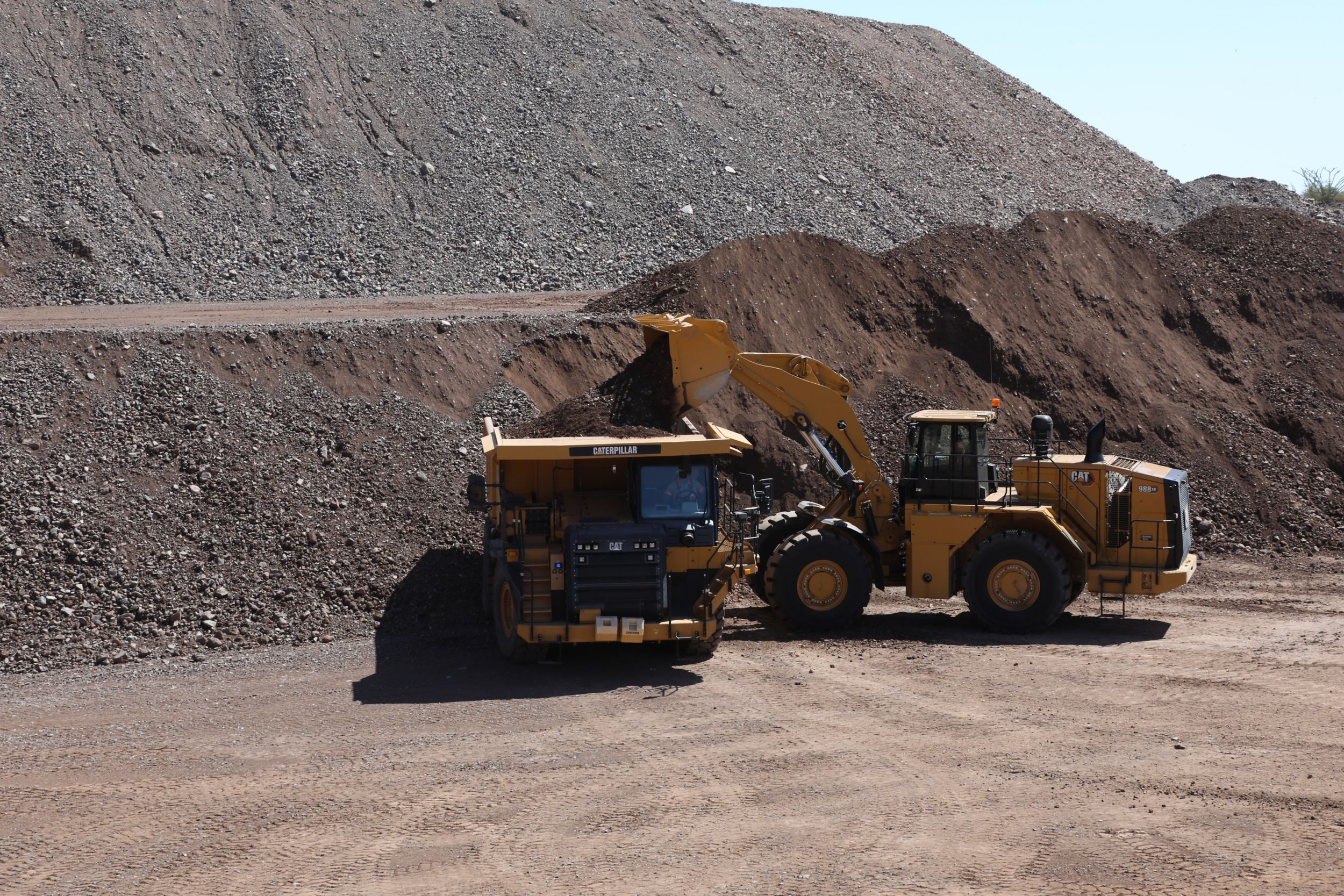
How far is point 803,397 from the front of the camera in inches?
629

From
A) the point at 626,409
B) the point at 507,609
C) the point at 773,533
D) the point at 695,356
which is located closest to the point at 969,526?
the point at 773,533

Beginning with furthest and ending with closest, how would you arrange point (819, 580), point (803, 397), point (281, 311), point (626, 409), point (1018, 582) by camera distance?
point (281, 311)
point (803, 397)
point (819, 580)
point (1018, 582)
point (626, 409)

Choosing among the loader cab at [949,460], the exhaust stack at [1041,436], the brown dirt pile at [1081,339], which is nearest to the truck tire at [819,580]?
the loader cab at [949,460]

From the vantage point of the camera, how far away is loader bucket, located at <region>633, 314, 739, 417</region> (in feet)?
50.8

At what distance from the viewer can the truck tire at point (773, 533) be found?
16188 millimetres

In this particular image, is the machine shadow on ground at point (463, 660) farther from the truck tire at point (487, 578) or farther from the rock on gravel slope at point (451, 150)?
the rock on gravel slope at point (451, 150)

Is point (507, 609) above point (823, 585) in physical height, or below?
below

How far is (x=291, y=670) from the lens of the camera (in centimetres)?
1383

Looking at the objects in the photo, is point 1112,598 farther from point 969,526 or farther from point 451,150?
point 451,150

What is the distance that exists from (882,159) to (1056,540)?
2711cm

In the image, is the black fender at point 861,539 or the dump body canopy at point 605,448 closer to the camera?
the dump body canopy at point 605,448

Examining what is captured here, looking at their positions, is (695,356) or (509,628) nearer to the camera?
(509,628)

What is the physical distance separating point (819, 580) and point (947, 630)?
1.80m

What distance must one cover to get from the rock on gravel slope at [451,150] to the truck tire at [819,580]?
16026 millimetres
